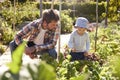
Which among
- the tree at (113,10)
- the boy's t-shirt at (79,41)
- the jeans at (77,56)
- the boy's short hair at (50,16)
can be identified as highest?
the boy's short hair at (50,16)

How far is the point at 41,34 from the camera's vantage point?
5.79 meters

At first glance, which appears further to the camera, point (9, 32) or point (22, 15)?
point (22, 15)

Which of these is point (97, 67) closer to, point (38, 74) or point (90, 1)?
point (38, 74)

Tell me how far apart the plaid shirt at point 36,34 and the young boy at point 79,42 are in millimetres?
1063

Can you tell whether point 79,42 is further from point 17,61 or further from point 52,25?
point 17,61

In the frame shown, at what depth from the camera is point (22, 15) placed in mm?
19391

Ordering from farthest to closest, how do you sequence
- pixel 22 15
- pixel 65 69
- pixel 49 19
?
1. pixel 22 15
2. pixel 49 19
3. pixel 65 69

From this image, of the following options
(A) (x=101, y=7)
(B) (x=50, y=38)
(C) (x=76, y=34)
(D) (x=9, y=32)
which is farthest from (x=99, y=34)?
(A) (x=101, y=7)

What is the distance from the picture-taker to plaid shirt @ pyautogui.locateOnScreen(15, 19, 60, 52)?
5727 millimetres

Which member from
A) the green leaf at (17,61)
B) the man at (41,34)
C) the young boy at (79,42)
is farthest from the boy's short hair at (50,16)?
the green leaf at (17,61)

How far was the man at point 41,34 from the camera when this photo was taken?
5.60 m

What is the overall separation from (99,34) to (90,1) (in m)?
19.9

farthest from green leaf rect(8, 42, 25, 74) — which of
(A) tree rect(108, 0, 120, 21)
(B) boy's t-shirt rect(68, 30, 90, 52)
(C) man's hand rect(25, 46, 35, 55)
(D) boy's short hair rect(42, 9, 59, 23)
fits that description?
(A) tree rect(108, 0, 120, 21)

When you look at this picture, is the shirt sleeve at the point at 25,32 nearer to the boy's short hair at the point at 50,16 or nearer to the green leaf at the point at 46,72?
the boy's short hair at the point at 50,16
